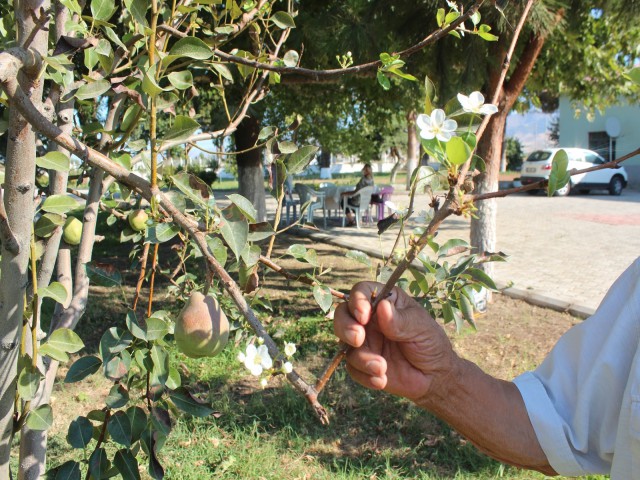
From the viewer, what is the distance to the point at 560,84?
679 cm

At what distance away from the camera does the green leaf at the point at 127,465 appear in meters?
1.35

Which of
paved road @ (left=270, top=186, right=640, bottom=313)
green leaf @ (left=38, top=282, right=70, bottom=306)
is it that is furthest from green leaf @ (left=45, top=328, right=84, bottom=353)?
paved road @ (left=270, top=186, right=640, bottom=313)

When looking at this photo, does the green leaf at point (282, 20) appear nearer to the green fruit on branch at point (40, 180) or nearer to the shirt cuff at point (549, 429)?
the green fruit on branch at point (40, 180)

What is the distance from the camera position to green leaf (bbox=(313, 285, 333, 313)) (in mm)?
1048

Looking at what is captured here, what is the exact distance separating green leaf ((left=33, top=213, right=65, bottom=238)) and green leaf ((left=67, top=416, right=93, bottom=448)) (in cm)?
45

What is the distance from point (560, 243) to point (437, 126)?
9.79 metres

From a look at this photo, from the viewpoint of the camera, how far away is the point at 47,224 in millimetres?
1297

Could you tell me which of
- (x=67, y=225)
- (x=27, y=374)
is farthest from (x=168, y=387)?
(x=67, y=225)

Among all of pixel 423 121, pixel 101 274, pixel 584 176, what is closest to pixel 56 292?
pixel 101 274

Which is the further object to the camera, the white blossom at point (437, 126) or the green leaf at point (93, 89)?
the green leaf at point (93, 89)

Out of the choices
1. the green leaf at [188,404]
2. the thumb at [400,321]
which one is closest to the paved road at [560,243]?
the thumb at [400,321]

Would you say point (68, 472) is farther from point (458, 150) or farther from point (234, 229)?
point (458, 150)

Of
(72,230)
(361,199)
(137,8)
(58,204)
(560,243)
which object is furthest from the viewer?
A: (361,199)

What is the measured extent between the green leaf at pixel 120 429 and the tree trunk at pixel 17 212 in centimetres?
22
